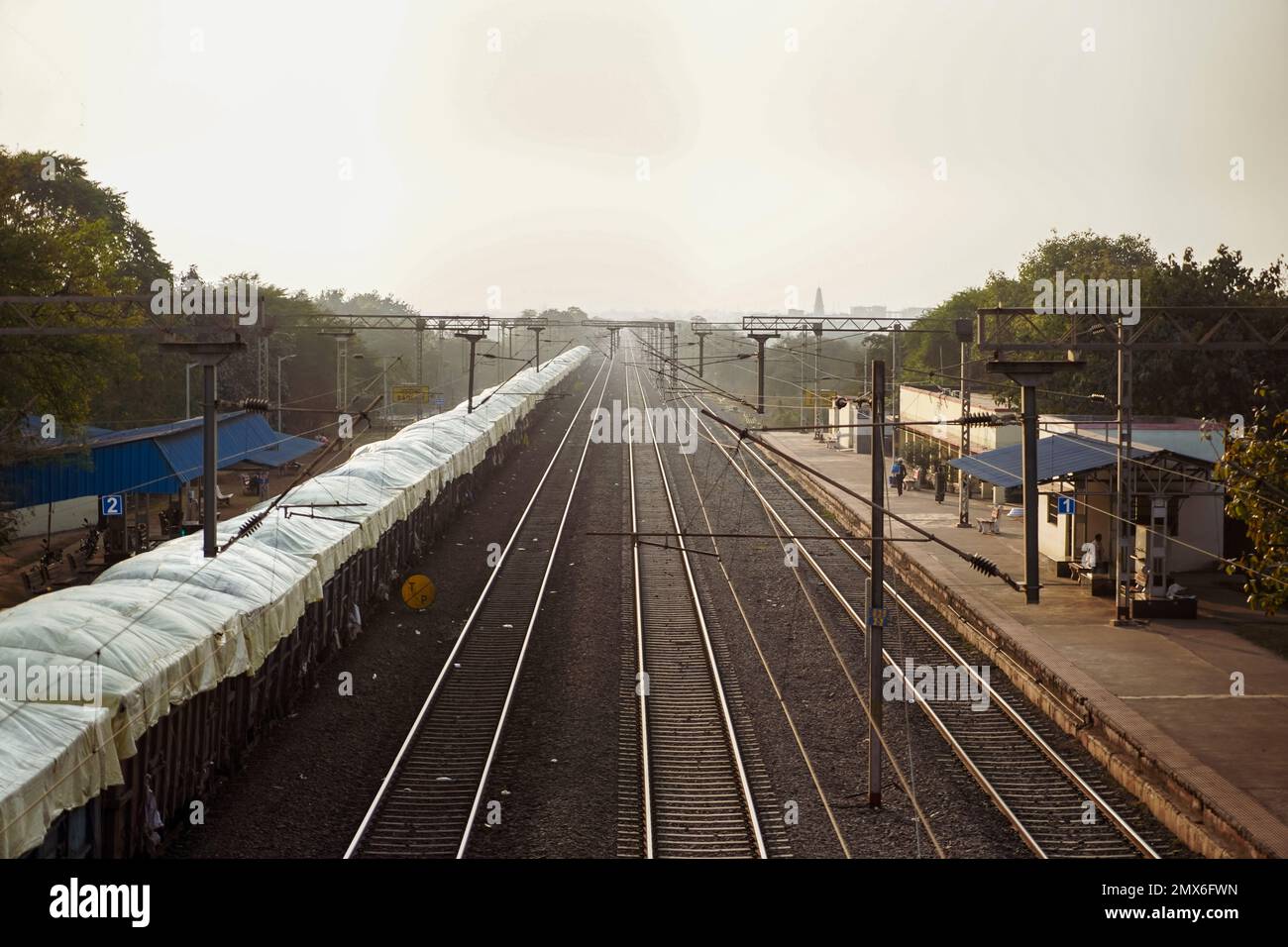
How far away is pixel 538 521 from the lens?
33656 millimetres

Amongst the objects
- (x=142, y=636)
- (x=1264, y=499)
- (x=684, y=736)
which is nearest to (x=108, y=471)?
(x=142, y=636)

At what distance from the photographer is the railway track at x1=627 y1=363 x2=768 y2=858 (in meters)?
12.7

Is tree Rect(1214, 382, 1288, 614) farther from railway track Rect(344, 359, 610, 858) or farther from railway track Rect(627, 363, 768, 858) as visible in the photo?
railway track Rect(344, 359, 610, 858)

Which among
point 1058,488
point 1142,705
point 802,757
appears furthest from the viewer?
point 1058,488

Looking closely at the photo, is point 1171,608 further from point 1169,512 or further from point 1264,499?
point 1264,499

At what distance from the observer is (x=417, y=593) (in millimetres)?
23047

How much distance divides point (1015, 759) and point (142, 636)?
10499 mm

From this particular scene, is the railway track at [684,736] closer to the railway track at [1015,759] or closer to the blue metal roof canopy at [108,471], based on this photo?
the railway track at [1015,759]

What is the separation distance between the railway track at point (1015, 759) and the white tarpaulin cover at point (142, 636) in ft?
27.4

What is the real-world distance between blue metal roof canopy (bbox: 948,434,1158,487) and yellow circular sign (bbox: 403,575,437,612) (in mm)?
12076

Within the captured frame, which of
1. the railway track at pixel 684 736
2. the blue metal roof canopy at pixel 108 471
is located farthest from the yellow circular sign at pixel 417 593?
the blue metal roof canopy at pixel 108 471

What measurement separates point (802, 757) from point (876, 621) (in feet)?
7.44
